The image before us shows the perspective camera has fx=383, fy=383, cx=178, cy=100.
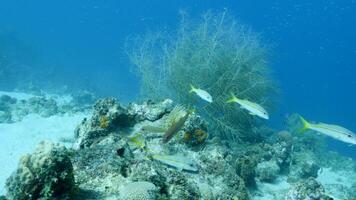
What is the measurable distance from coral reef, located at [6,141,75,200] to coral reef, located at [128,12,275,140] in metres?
8.38

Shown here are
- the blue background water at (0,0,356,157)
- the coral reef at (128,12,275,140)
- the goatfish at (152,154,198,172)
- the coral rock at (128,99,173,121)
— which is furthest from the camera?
the blue background water at (0,0,356,157)

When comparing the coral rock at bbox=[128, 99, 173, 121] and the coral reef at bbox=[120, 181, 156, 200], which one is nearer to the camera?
the coral reef at bbox=[120, 181, 156, 200]

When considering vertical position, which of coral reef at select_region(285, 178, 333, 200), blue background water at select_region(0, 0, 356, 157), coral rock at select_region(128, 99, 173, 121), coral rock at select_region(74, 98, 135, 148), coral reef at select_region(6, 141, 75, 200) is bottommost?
coral reef at select_region(6, 141, 75, 200)

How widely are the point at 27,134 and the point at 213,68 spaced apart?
6.35 metres

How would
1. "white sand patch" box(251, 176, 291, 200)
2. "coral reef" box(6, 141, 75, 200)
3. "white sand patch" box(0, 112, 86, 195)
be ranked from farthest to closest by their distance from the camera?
"white sand patch" box(0, 112, 86, 195), "white sand patch" box(251, 176, 291, 200), "coral reef" box(6, 141, 75, 200)

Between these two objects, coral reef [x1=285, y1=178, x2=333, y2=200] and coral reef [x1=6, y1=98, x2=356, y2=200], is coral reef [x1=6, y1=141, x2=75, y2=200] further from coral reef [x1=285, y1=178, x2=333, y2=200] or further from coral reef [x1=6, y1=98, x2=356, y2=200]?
coral reef [x1=285, y1=178, x2=333, y2=200]

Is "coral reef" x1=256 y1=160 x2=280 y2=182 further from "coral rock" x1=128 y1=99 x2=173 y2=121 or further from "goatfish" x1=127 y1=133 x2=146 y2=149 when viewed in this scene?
"goatfish" x1=127 y1=133 x2=146 y2=149

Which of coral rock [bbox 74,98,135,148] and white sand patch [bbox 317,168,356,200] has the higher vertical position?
white sand patch [bbox 317,168,356,200]

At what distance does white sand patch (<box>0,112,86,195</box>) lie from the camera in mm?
9960

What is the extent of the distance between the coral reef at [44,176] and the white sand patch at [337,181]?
310 inches

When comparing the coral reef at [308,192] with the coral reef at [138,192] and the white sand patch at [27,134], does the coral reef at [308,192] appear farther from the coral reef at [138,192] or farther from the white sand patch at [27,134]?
the white sand patch at [27,134]

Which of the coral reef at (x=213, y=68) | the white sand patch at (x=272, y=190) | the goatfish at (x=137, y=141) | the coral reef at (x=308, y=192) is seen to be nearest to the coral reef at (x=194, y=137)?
the goatfish at (x=137, y=141)

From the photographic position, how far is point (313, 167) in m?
11.1

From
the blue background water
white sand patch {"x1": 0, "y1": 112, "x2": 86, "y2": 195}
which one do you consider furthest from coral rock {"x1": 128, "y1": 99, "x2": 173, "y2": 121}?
the blue background water
